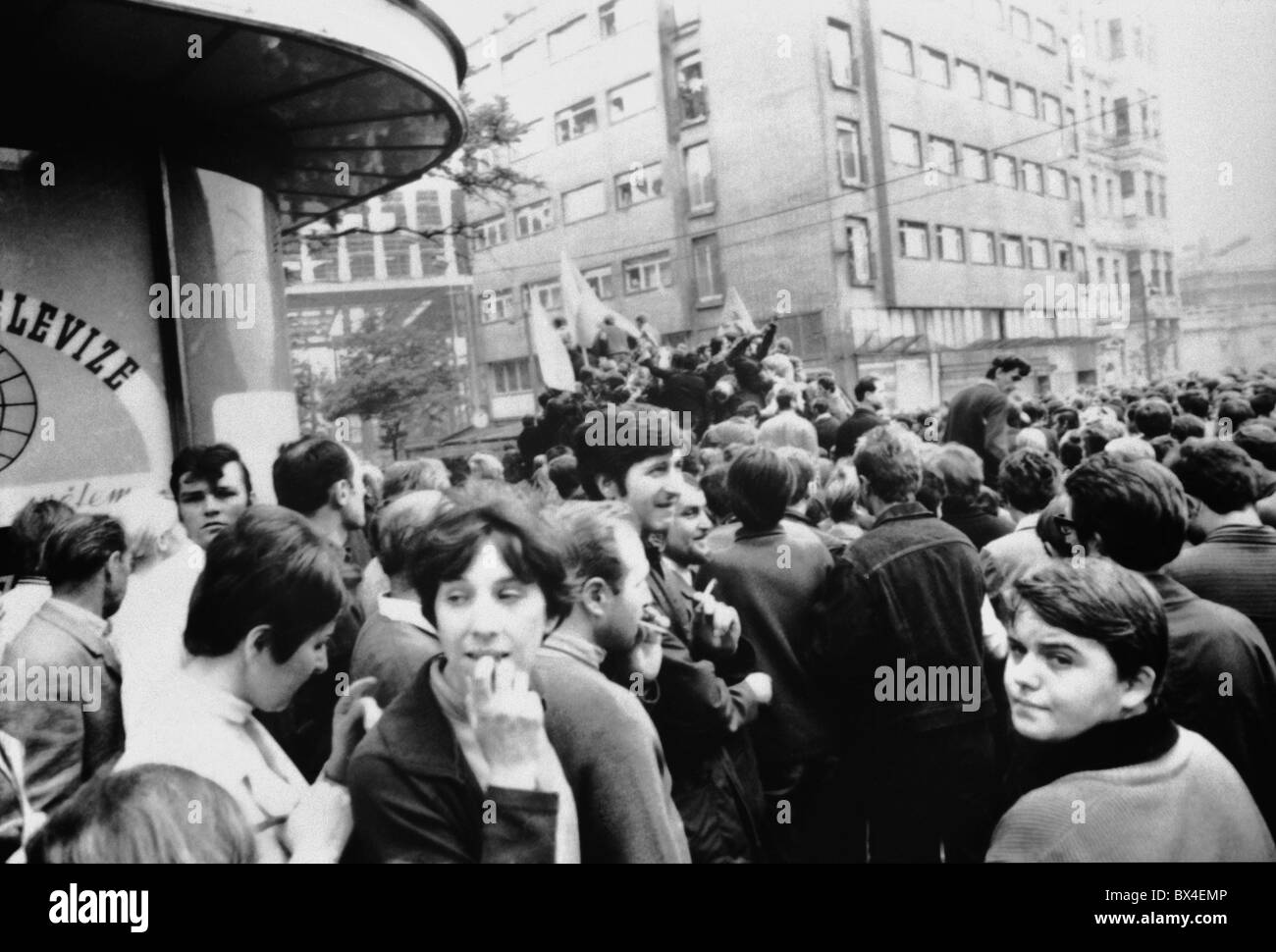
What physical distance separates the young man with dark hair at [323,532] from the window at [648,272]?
971 millimetres

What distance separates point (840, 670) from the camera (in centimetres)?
243

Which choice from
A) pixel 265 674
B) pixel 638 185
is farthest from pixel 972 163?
pixel 265 674

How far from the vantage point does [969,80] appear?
288cm

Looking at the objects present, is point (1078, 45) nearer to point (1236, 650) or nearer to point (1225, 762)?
point (1236, 650)

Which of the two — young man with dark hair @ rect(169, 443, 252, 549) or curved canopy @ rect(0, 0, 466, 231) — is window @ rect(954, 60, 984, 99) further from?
young man with dark hair @ rect(169, 443, 252, 549)

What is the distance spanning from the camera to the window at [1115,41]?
2.82 m

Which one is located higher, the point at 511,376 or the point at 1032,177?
the point at 1032,177

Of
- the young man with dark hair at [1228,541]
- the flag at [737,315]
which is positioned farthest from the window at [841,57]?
the young man with dark hair at [1228,541]

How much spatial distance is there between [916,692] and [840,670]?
192mm

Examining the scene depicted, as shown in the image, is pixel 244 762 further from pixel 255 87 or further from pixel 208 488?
pixel 255 87

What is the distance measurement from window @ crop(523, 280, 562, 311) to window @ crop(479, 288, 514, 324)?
0.14 feet

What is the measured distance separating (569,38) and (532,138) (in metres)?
0.30

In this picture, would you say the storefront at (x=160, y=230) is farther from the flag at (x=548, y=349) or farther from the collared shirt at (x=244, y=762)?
the collared shirt at (x=244, y=762)
